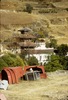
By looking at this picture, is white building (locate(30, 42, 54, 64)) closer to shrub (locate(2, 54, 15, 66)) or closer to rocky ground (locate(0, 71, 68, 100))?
shrub (locate(2, 54, 15, 66))

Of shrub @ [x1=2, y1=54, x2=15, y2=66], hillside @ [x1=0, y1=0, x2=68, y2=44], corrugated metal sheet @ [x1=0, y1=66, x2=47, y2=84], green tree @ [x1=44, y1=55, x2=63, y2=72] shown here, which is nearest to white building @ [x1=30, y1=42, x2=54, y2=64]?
green tree @ [x1=44, y1=55, x2=63, y2=72]

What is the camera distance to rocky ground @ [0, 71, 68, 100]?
17494 mm

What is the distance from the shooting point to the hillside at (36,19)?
6444 centimetres

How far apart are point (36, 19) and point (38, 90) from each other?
2004 inches

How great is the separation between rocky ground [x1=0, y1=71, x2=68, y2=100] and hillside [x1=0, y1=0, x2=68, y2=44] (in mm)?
36737

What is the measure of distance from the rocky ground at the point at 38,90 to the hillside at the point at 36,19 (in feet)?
121

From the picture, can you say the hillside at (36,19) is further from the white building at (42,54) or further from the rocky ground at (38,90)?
the rocky ground at (38,90)

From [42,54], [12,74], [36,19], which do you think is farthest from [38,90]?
[36,19]

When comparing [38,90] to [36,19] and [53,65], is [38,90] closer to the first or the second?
[53,65]

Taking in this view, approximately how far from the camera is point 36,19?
70.0 meters

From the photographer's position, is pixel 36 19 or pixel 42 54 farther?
pixel 36 19

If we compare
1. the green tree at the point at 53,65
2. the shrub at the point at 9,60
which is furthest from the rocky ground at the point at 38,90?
the green tree at the point at 53,65

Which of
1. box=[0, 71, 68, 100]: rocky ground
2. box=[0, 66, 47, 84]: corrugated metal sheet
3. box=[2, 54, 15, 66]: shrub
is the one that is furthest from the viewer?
box=[2, 54, 15, 66]: shrub

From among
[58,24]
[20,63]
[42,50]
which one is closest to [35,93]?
[20,63]
